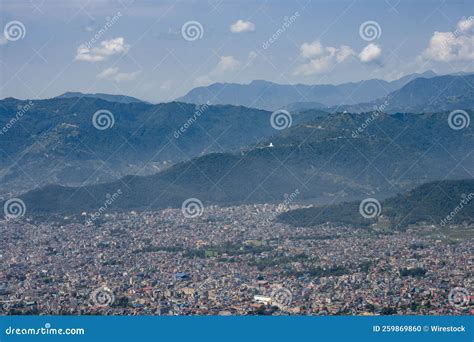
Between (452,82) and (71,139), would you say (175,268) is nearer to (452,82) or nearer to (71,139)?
(71,139)

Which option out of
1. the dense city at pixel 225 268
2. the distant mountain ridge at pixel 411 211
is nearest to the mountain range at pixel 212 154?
the distant mountain ridge at pixel 411 211

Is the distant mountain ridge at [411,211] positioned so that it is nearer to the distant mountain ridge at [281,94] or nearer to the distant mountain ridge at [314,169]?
the distant mountain ridge at [314,169]

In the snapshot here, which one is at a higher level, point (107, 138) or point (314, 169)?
point (107, 138)

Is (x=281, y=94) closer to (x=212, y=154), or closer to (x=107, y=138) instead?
(x=107, y=138)

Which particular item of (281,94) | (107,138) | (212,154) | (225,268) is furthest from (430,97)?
(225,268)

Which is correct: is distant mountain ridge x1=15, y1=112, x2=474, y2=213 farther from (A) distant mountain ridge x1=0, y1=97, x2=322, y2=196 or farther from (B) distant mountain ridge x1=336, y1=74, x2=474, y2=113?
(B) distant mountain ridge x1=336, y1=74, x2=474, y2=113

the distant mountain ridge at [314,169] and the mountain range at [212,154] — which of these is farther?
the mountain range at [212,154]

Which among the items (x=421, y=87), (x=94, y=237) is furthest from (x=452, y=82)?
(x=94, y=237)
